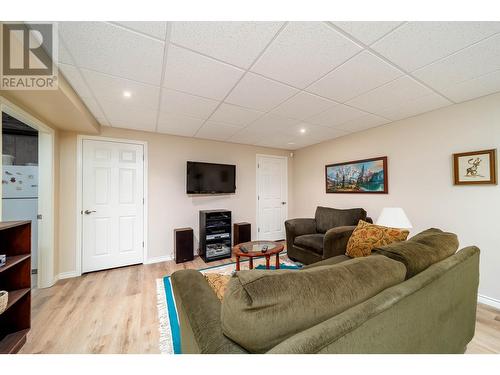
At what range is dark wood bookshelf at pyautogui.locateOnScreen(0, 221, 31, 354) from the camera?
162cm

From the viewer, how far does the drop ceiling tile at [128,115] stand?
2.36 m

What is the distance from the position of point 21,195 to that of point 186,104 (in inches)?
108

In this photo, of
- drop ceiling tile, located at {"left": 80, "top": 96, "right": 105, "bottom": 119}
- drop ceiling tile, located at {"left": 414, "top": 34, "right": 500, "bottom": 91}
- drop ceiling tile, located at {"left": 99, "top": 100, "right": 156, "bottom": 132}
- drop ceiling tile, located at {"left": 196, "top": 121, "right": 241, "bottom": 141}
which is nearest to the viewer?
drop ceiling tile, located at {"left": 414, "top": 34, "right": 500, "bottom": 91}

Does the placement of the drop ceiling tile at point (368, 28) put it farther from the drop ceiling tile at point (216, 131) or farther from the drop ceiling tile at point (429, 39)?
the drop ceiling tile at point (216, 131)

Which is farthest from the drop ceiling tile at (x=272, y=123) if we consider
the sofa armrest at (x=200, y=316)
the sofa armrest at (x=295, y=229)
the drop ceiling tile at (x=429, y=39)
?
the sofa armrest at (x=200, y=316)

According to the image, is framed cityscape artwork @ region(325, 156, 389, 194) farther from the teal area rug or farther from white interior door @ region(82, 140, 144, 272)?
white interior door @ region(82, 140, 144, 272)

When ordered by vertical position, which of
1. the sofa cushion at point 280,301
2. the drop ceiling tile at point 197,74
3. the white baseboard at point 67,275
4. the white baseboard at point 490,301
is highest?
the drop ceiling tile at point 197,74

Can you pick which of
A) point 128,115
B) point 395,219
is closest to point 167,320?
point 128,115

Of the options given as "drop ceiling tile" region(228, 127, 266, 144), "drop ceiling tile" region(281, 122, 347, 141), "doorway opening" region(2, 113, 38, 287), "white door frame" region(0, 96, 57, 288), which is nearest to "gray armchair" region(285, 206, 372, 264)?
"drop ceiling tile" region(281, 122, 347, 141)

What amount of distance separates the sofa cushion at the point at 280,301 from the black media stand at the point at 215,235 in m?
2.86

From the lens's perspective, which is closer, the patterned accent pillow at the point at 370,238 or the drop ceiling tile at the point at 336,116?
the patterned accent pillow at the point at 370,238

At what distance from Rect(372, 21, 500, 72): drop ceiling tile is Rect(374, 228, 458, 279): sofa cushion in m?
1.33

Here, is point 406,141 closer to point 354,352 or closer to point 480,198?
point 480,198
